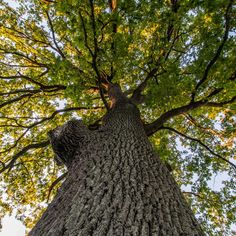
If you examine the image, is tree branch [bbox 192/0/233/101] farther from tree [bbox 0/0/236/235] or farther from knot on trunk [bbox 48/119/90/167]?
knot on trunk [bbox 48/119/90/167]

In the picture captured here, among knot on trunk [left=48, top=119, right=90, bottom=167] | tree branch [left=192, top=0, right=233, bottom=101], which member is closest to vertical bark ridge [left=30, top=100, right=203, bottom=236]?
knot on trunk [left=48, top=119, right=90, bottom=167]

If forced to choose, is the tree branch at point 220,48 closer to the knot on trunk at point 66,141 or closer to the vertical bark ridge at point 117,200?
the vertical bark ridge at point 117,200

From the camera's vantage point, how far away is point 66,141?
13.4 feet

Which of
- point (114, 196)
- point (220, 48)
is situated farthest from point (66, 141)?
point (220, 48)

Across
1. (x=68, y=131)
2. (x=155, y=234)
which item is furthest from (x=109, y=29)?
(x=155, y=234)

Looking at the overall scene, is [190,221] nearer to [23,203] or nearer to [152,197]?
[152,197]

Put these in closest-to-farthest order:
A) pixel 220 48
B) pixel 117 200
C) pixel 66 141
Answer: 1. pixel 117 200
2. pixel 66 141
3. pixel 220 48

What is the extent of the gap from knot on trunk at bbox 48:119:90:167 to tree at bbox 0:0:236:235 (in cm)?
2

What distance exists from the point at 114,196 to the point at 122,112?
12.3ft

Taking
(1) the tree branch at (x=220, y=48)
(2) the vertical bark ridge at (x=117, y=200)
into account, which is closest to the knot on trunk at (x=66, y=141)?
(2) the vertical bark ridge at (x=117, y=200)

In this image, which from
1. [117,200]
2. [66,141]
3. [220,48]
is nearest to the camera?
[117,200]

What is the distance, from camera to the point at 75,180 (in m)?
2.83

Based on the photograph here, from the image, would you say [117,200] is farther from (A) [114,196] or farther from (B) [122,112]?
(B) [122,112]

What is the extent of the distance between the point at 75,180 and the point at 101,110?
26.2ft
